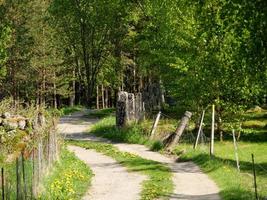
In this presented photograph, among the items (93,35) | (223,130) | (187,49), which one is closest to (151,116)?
(223,130)

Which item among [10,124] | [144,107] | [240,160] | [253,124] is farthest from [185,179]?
[144,107]

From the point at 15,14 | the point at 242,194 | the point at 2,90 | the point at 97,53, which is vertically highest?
the point at 15,14

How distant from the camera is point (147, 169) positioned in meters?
22.3

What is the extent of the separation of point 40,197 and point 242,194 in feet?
19.1

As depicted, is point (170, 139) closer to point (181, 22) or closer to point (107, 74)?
point (181, 22)

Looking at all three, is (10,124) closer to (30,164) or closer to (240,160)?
(30,164)

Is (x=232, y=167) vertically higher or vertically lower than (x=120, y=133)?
lower

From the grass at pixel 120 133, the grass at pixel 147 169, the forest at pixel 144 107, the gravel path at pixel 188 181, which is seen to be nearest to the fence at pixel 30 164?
the forest at pixel 144 107

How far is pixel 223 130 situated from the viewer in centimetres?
3281

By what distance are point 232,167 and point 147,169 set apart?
332cm

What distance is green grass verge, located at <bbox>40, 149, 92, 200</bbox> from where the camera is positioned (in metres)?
15.7

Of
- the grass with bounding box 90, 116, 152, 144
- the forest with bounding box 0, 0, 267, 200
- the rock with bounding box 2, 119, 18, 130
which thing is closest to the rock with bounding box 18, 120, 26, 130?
the forest with bounding box 0, 0, 267, 200

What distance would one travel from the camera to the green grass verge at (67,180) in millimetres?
15734

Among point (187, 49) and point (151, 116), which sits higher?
point (187, 49)
